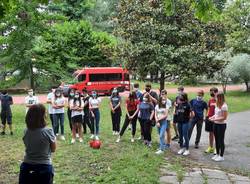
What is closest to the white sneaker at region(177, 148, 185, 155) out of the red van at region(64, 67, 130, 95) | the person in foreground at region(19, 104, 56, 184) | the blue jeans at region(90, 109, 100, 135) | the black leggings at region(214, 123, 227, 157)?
the black leggings at region(214, 123, 227, 157)

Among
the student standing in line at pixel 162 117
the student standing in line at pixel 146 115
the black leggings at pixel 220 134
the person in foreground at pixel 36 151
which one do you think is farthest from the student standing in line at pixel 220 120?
the person in foreground at pixel 36 151

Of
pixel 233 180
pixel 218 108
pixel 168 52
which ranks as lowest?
pixel 233 180

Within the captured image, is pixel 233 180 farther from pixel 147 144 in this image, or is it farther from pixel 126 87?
pixel 126 87

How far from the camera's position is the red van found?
3619 centimetres

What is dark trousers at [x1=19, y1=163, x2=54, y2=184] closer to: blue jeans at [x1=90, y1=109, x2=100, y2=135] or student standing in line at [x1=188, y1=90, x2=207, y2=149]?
student standing in line at [x1=188, y1=90, x2=207, y2=149]

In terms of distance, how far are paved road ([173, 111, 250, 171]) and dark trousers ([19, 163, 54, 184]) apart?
6.05 meters

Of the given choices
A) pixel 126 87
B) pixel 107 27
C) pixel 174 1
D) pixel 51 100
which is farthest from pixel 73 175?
pixel 107 27

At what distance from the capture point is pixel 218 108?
11312 mm

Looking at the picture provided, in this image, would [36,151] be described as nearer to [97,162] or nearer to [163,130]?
[97,162]

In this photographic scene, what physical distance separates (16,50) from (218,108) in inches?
499

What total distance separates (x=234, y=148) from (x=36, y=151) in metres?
8.96

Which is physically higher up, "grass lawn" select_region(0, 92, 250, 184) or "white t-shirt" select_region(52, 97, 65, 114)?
"white t-shirt" select_region(52, 97, 65, 114)

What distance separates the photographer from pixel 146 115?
1297 centimetres

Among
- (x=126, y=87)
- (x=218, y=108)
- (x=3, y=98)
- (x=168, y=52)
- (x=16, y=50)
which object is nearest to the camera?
(x=218, y=108)
